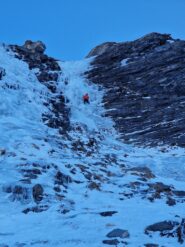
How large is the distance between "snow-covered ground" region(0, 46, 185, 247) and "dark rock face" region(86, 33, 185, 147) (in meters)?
1.15

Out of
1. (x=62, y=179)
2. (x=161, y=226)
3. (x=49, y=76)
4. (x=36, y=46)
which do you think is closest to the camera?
(x=161, y=226)

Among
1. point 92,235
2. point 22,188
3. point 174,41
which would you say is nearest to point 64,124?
point 22,188

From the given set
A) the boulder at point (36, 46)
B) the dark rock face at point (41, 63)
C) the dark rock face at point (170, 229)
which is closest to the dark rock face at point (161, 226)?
the dark rock face at point (170, 229)

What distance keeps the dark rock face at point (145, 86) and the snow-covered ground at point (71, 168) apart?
1145 mm

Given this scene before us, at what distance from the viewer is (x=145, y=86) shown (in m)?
29.7

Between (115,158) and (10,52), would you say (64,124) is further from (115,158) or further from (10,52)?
(10,52)

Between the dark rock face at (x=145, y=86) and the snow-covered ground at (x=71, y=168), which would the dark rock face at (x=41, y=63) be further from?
the dark rock face at (x=145, y=86)

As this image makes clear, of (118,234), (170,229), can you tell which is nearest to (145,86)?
(170,229)

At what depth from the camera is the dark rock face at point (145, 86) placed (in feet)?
77.1

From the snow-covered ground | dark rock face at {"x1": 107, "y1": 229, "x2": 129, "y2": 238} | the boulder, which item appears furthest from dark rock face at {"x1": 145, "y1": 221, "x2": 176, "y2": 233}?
the boulder

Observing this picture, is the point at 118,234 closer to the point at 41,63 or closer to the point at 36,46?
the point at 41,63

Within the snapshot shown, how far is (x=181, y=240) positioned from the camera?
9.80 meters

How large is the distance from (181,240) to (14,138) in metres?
8.50

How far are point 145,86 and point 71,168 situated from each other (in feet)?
50.0
